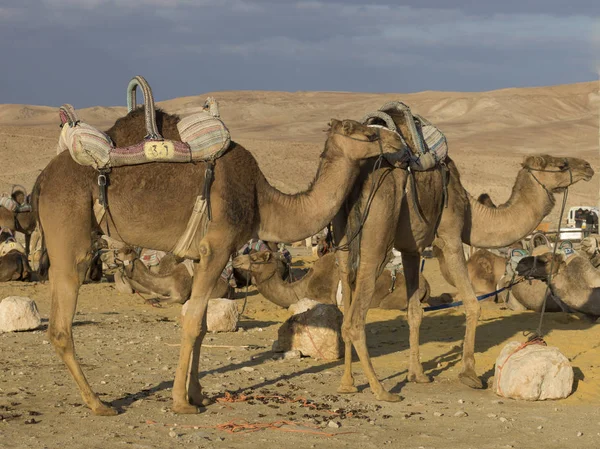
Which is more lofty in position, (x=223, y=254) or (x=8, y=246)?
(x=223, y=254)

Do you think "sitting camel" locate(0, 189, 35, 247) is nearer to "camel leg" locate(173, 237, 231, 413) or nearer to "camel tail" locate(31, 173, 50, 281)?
"camel tail" locate(31, 173, 50, 281)

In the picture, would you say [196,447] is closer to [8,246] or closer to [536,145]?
[8,246]

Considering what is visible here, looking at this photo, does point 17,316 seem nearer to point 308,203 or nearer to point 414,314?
point 308,203

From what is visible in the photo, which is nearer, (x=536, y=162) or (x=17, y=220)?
(x=536, y=162)

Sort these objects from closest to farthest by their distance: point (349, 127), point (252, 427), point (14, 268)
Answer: point (252, 427) < point (349, 127) < point (14, 268)

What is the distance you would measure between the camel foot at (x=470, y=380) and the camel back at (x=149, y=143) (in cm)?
322

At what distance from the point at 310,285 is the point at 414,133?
4.99 metres

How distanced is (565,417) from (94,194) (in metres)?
4.14

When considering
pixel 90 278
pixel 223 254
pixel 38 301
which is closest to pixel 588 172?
pixel 223 254

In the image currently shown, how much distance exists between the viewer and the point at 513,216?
31.0 feet

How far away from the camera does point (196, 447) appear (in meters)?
6.17

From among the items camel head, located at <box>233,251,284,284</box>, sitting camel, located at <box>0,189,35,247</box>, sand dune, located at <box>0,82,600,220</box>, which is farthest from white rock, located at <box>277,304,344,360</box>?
sand dune, located at <box>0,82,600,220</box>

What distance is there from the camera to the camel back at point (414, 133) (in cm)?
869

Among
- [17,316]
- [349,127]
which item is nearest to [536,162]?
[349,127]
